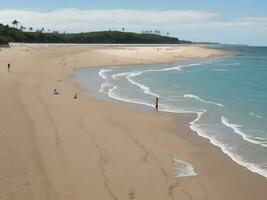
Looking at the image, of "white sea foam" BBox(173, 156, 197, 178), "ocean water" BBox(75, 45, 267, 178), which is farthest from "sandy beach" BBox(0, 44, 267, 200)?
"ocean water" BBox(75, 45, 267, 178)

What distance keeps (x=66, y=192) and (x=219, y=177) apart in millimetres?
5041

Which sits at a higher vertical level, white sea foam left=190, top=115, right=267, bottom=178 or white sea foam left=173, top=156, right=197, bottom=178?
white sea foam left=173, top=156, right=197, bottom=178

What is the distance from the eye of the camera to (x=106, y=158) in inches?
626

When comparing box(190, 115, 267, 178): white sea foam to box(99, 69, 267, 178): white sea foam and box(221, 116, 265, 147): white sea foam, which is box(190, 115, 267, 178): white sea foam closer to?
box(99, 69, 267, 178): white sea foam

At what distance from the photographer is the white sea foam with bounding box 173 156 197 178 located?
48.1 feet

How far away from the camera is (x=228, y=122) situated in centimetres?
2423

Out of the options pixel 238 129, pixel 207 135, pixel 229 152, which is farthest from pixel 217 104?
pixel 229 152

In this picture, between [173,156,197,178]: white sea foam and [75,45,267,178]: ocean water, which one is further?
[75,45,267,178]: ocean water

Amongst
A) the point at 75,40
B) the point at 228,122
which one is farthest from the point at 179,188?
the point at 75,40

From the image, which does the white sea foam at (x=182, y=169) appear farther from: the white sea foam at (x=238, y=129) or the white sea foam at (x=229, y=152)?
the white sea foam at (x=238, y=129)

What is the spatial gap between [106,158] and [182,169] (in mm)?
2566

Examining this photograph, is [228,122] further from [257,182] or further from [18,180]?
[18,180]

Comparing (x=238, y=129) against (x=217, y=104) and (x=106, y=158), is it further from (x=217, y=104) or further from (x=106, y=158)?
(x=217, y=104)

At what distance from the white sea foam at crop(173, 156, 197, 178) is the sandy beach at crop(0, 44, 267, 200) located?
8.3 inches
